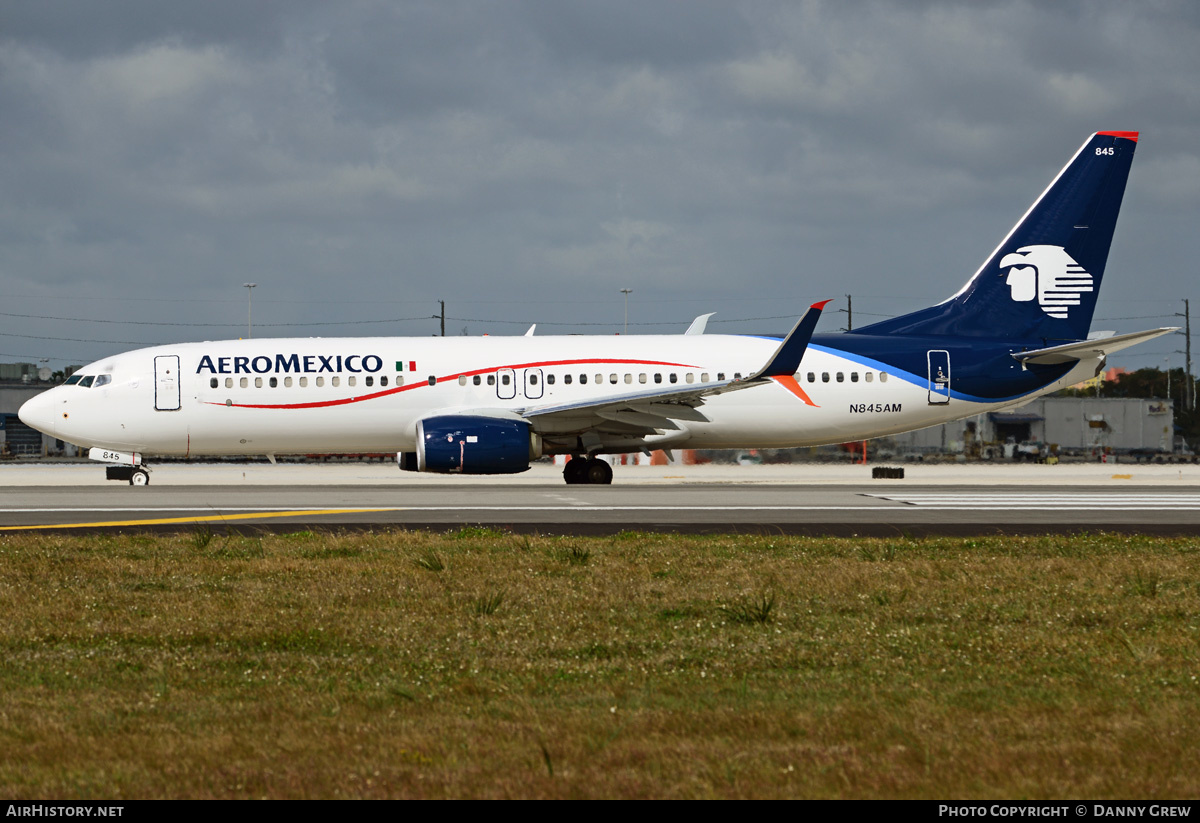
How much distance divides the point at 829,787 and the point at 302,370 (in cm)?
2474

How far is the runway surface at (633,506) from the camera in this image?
55.6 feet

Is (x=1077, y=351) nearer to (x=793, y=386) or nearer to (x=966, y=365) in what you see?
(x=966, y=365)

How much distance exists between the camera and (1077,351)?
27.8m

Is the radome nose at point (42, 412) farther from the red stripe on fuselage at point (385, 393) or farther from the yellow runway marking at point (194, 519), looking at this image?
the yellow runway marking at point (194, 519)

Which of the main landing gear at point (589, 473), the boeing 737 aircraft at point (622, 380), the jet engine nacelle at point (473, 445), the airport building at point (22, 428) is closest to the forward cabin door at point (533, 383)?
the boeing 737 aircraft at point (622, 380)

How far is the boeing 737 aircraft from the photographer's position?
1096 inches

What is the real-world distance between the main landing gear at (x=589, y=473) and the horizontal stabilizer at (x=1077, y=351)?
10803mm

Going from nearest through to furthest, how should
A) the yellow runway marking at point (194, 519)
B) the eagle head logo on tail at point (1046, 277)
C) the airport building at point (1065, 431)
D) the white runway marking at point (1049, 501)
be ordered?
the yellow runway marking at point (194, 519)
the white runway marking at point (1049, 501)
the eagle head logo on tail at point (1046, 277)
the airport building at point (1065, 431)

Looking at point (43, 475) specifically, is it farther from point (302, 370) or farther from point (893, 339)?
point (893, 339)

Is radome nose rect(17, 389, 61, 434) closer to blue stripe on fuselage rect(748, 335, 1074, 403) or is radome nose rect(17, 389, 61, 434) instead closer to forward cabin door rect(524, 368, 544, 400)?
forward cabin door rect(524, 368, 544, 400)

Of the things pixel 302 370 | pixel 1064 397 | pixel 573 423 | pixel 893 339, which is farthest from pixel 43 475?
pixel 1064 397

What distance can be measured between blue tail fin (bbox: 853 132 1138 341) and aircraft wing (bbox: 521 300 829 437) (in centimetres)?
537

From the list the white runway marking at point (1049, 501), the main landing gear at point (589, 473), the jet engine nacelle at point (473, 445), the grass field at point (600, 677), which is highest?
the jet engine nacelle at point (473, 445)

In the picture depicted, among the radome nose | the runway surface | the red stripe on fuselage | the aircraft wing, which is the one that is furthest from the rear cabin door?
the radome nose
